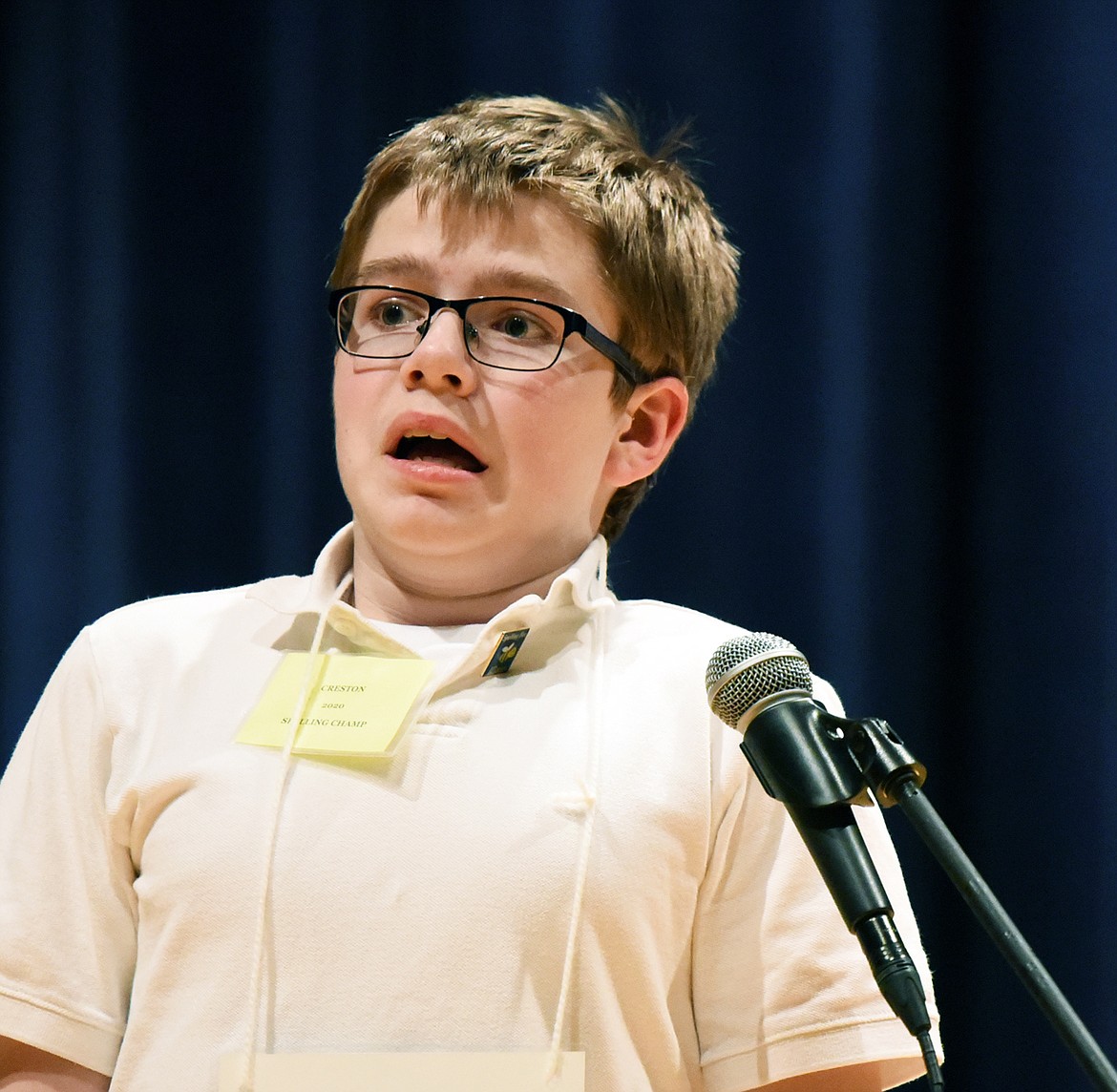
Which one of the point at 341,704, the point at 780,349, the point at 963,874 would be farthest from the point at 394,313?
the point at 963,874

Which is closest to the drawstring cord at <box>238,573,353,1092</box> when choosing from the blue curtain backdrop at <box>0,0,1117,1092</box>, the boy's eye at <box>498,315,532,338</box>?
the boy's eye at <box>498,315,532,338</box>

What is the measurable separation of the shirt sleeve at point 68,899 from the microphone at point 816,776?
615 millimetres

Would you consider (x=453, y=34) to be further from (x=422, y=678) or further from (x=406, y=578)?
→ (x=422, y=678)

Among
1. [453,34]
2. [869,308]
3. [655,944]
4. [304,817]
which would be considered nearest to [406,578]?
[304,817]

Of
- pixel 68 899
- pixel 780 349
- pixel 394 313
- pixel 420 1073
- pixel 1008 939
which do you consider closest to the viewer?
pixel 1008 939

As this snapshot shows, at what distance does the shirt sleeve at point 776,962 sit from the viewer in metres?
1.09

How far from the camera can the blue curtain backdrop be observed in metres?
1.62

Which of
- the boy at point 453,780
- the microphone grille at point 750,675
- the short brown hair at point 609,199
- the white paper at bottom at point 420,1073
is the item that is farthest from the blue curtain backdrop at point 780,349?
the microphone grille at point 750,675

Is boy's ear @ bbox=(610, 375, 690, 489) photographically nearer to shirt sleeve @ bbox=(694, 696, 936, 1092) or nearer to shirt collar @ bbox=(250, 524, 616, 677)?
shirt collar @ bbox=(250, 524, 616, 677)

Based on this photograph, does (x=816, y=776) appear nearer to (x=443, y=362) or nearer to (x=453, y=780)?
(x=453, y=780)

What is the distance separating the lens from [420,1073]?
104 centimetres

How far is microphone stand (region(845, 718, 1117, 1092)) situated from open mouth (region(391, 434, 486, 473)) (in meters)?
0.53

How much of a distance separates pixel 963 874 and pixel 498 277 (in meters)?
0.72

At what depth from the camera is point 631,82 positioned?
1823mm
